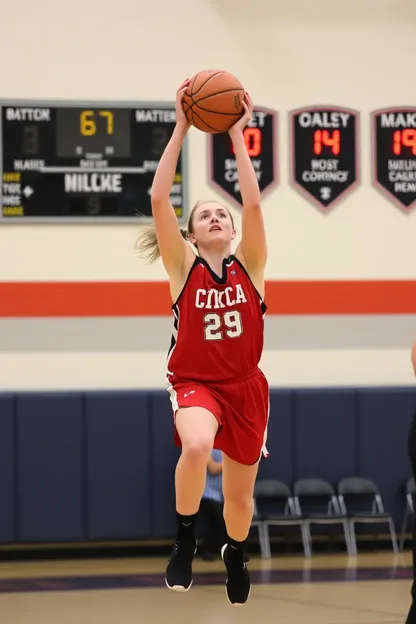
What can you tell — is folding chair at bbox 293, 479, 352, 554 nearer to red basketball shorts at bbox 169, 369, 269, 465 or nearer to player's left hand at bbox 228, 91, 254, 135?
red basketball shorts at bbox 169, 369, 269, 465

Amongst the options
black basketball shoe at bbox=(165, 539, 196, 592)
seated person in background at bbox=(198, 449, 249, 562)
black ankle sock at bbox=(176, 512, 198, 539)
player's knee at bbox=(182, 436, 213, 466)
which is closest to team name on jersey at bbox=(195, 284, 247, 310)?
player's knee at bbox=(182, 436, 213, 466)

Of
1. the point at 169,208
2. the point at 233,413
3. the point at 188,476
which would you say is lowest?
the point at 188,476

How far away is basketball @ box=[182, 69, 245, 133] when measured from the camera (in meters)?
5.69

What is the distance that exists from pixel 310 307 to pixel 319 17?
3337 millimetres

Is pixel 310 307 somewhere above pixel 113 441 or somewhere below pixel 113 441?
above

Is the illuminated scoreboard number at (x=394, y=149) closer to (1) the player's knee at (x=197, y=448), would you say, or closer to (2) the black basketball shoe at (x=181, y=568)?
(2) the black basketball shoe at (x=181, y=568)

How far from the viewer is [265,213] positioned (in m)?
11.9

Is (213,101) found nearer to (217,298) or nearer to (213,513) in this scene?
(217,298)

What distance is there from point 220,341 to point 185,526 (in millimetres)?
1036

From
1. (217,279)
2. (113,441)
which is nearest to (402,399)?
(113,441)

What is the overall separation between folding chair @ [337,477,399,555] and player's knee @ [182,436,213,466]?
6367 mm

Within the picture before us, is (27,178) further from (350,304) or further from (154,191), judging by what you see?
(154,191)

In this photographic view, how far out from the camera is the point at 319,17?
11883mm

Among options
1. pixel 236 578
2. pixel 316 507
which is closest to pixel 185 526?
pixel 236 578
